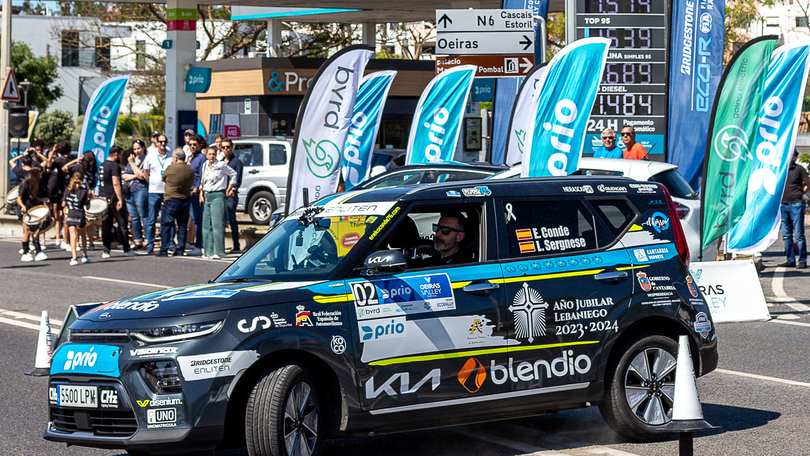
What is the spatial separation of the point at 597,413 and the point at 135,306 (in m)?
3.75

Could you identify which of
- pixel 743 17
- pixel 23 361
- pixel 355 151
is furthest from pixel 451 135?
pixel 743 17

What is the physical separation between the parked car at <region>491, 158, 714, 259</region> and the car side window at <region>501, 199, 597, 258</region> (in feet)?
23.6

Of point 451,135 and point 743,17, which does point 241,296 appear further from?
point 743,17

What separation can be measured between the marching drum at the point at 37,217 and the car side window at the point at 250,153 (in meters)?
7.93

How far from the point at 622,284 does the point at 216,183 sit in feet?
40.8

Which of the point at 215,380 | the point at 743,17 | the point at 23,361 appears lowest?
the point at 23,361

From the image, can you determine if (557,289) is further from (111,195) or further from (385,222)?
(111,195)

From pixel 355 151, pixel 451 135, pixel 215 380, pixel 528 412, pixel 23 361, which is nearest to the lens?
pixel 215 380

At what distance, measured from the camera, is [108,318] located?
5875 mm

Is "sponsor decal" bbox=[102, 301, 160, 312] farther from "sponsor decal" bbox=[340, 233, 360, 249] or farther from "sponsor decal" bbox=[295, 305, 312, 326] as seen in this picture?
"sponsor decal" bbox=[340, 233, 360, 249]

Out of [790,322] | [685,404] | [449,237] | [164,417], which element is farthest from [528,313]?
[790,322]

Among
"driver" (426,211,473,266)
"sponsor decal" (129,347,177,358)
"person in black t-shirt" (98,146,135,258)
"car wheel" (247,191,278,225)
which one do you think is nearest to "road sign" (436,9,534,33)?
"person in black t-shirt" (98,146,135,258)

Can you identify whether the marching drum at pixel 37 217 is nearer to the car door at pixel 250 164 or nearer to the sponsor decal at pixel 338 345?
the car door at pixel 250 164

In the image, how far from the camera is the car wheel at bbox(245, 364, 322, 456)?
570cm
